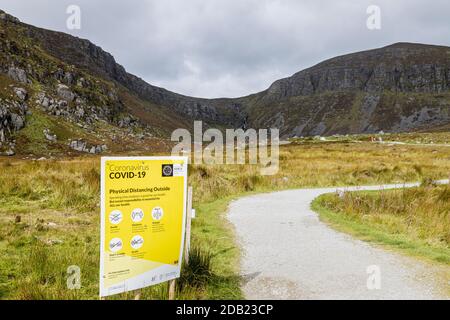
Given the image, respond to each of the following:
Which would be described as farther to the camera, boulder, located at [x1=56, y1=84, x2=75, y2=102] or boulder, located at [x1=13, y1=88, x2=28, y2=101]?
boulder, located at [x1=56, y1=84, x2=75, y2=102]

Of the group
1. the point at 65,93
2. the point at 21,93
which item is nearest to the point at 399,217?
the point at 21,93

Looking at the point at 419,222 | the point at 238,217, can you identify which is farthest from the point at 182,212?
the point at 419,222

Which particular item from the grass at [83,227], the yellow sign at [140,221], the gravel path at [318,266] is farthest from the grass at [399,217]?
the yellow sign at [140,221]

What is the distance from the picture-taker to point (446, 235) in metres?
9.61

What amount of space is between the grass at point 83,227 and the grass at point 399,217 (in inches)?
136

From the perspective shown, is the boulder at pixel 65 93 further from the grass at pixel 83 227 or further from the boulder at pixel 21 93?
the grass at pixel 83 227

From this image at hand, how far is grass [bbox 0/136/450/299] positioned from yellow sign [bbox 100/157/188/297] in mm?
653

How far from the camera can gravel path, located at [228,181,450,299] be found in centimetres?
588

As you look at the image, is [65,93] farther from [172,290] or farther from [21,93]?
[172,290]

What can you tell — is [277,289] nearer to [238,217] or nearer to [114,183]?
[114,183]

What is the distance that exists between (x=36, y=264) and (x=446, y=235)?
919 centimetres

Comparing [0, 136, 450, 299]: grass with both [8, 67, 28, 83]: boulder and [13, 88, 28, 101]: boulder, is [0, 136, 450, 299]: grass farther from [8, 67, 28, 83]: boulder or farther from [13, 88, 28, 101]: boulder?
[8, 67, 28, 83]: boulder

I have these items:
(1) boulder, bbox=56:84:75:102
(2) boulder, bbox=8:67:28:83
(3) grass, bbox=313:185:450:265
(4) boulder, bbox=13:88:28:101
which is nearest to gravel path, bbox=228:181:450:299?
(3) grass, bbox=313:185:450:265

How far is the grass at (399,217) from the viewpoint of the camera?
8.69 meters
